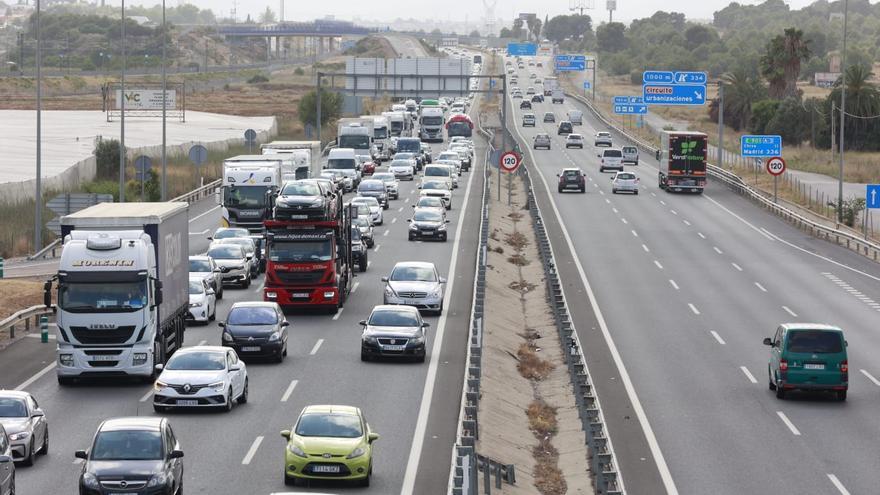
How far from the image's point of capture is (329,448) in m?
23.6

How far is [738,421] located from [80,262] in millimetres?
14225

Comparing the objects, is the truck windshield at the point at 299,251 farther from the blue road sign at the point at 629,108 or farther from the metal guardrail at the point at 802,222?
the blue road sign at the point at 629,108

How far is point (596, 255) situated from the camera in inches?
2431

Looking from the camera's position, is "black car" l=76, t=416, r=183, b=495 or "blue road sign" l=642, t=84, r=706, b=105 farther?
"blue road sign" l=642, t=84, r=706, b=105

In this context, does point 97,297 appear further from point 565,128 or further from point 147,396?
point 565,128

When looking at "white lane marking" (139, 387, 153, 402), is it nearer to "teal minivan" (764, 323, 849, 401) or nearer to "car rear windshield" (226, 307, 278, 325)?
"car rear windshield" (226, 307, 278, 325)

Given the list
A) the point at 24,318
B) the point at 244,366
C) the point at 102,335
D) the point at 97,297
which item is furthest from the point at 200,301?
the point at 244,366

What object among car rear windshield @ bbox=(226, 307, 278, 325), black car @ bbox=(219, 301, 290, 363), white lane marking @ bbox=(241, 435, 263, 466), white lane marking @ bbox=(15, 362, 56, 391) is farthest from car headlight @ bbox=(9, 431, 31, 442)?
car rear windshield @ bbox=(226, 307, 278, 325)

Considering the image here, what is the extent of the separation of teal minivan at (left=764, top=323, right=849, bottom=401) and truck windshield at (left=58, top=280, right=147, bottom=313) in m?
14.2

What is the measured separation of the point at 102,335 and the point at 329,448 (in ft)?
35.0

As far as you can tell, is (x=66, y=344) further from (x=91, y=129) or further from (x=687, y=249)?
(x=91, y=129)

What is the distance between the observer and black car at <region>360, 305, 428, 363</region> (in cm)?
3703

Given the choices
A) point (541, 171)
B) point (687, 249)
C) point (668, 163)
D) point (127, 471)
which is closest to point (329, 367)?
point (127, 471)

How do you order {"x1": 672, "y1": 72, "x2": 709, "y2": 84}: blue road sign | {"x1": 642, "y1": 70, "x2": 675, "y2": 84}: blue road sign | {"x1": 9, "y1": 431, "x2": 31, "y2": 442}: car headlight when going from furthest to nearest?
{"x1": 642, "y1": 70, "x2": 675, "y2": 84}: blue road sign, {"x1": 672, "y1": 72, "x2": 709, "y2": 84}: blue road sign, {"x1": 9, "y1": 431, "x2": 31, "y2": 442}: car headlight
